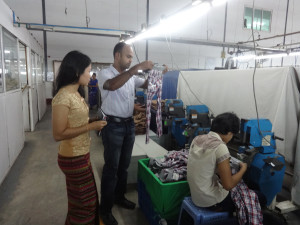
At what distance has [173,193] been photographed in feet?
5.79

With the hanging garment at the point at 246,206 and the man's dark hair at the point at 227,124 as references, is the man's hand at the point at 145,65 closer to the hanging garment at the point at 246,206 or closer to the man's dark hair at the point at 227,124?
the man's dark hair at the point at 227,124

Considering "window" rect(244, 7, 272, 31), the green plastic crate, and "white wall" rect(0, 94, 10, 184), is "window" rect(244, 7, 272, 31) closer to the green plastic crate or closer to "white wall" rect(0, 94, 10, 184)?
the green plastic crate

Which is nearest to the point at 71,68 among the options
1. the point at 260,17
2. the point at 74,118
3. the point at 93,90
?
the point at 74,118

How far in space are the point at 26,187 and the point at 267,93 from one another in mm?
3142

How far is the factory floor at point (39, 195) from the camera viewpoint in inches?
84.0

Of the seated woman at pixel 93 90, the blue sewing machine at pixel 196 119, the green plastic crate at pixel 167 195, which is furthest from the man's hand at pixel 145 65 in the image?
the seated woman at pixel 93 90

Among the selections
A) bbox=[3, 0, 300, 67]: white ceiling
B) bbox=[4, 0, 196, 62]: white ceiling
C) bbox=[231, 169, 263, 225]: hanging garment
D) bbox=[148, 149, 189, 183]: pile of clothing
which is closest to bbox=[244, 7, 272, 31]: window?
bbox=[3, 0, 300, 67]: white ceiling

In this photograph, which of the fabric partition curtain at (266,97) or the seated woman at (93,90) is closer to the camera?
the fabric partition curtain at (266,97)

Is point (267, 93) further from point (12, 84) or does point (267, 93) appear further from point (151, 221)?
point (12, 84)

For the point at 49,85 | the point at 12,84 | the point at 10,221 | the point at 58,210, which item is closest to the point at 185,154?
the point at 58,210

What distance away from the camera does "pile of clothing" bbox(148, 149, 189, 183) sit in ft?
6.10

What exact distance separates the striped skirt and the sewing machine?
133 cm

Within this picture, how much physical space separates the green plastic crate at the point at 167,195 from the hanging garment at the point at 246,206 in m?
0.40

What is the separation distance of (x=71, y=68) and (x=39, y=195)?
1.93m
